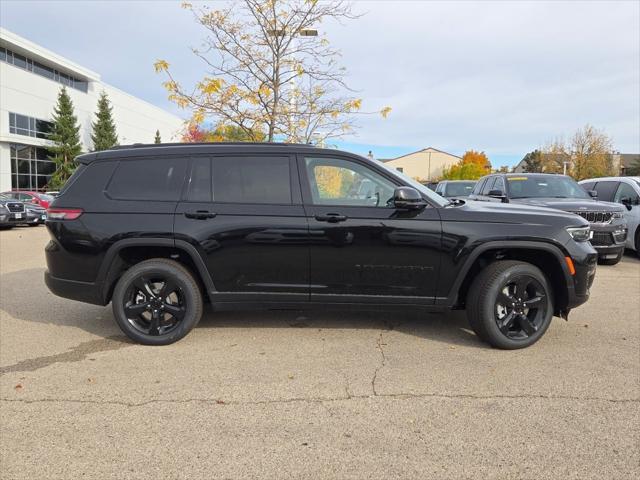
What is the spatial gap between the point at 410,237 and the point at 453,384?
1.32 metres

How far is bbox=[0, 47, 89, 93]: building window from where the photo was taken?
123ft

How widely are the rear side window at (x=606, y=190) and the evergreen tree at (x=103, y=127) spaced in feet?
150

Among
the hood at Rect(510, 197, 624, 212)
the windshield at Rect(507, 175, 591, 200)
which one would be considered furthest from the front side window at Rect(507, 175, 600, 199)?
the hood at Rect(510, 197, 624, 212)

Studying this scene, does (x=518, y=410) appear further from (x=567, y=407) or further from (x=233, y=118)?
(x=233, y=118)

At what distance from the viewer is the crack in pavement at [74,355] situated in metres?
3.97

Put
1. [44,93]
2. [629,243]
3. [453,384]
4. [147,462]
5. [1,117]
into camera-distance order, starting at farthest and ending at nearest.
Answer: [44,93] → [1,117] → [629,243] → [453,384] → [147,462]

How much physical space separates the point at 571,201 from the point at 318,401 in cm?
746

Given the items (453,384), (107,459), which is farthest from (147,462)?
(453,384)

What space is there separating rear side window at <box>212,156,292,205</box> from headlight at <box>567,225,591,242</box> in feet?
8.61

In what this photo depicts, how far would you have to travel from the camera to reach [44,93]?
135 ft

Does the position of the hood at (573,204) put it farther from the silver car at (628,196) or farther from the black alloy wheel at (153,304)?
the black alloy wheel at (153,304)

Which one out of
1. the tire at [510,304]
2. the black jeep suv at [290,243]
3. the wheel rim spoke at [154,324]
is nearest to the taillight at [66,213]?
the black jeep suv at [290,243]

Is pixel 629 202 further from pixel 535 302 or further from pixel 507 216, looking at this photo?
pixel 507 216

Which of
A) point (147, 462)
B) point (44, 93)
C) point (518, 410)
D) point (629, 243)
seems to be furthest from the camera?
point (44, 93)
